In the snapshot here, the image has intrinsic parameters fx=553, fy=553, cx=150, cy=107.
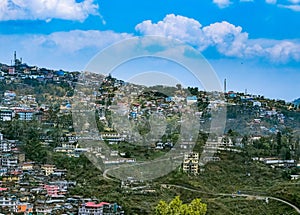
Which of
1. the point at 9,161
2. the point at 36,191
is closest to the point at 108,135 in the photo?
the point at 9,161

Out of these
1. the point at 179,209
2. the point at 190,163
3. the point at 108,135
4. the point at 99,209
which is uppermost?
the point at 108,135

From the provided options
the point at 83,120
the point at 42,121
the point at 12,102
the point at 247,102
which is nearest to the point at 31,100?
the point at 12,102

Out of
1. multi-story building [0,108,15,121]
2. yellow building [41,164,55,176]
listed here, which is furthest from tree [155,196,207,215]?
multi-story building [0,108,15,121]

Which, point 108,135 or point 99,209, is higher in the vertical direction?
point 108,135

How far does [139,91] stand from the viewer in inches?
511

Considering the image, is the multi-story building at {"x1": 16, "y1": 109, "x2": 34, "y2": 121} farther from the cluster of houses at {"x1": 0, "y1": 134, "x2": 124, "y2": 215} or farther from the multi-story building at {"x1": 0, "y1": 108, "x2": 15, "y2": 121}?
the cluster of houses at {"x1": 0, "y1": 134, "x2": 124, "y2": 215}

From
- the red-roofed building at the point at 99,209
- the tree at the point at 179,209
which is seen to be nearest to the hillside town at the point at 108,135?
the red-roofed building at the point at 99,209

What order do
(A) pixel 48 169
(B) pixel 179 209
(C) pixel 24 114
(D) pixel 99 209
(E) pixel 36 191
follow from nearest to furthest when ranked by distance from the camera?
1. (B) pixel 179 209
2. (D) pixel 99 209
3. (E) pixel 36 191
4. (A) pixel 48 169
5. (C) pixel 24 114

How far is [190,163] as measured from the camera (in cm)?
1070

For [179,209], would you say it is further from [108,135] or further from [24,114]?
[24,114]

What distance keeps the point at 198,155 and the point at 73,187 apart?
9.25 feet

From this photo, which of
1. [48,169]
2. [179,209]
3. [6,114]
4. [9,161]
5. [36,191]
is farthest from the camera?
[6,114]

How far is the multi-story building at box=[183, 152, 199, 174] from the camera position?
1056 cm

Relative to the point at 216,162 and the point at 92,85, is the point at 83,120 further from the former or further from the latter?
the point at 216,162
